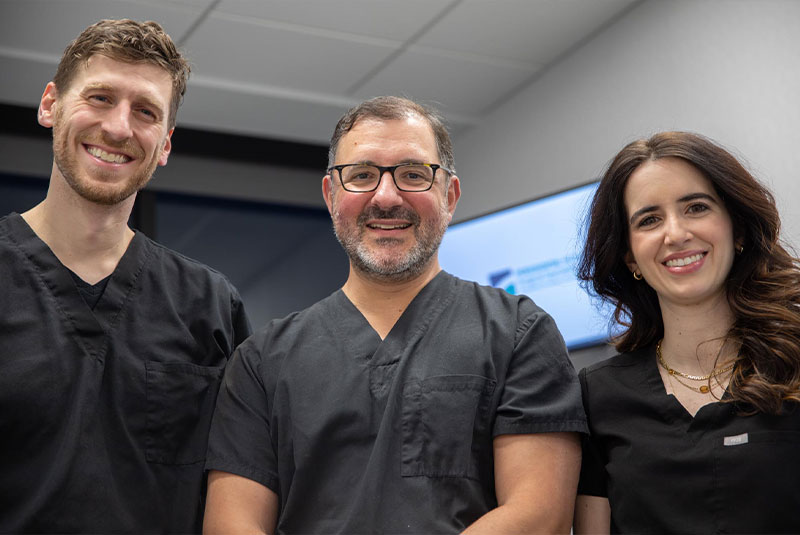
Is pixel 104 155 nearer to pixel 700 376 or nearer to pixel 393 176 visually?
pixel 393 176

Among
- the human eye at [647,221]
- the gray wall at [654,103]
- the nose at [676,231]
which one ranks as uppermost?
the gray wall at [654,103]

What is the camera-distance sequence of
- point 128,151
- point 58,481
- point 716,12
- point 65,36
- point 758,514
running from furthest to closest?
point 65,36
point 716,12
point 128,151
point 58,481
point 758,514

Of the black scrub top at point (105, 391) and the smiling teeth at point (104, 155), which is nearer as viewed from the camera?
the black scrub top at point (105, 391)

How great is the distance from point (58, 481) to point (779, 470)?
1.16 metres

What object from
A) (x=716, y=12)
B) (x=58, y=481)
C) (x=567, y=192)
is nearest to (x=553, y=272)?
(x=567, y=192)

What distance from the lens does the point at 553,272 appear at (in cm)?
346

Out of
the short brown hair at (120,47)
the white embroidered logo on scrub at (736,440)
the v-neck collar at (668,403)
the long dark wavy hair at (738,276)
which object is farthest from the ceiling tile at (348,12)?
the white embroidered logo on scrub at (736,440)

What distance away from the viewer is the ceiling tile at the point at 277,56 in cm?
332

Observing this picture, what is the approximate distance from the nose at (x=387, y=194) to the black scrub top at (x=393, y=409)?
19 centimetres

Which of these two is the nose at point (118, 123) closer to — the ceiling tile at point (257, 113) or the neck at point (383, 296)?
the neck at point (383, 296)

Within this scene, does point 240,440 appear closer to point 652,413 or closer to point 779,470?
point 652,413

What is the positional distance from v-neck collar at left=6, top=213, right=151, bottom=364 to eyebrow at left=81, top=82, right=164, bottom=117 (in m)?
0.28

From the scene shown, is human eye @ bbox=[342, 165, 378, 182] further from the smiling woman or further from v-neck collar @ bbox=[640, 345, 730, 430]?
v-neck collar @ bbox=[640, 345, 730, 430]

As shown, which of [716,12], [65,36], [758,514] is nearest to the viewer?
[758,514]
